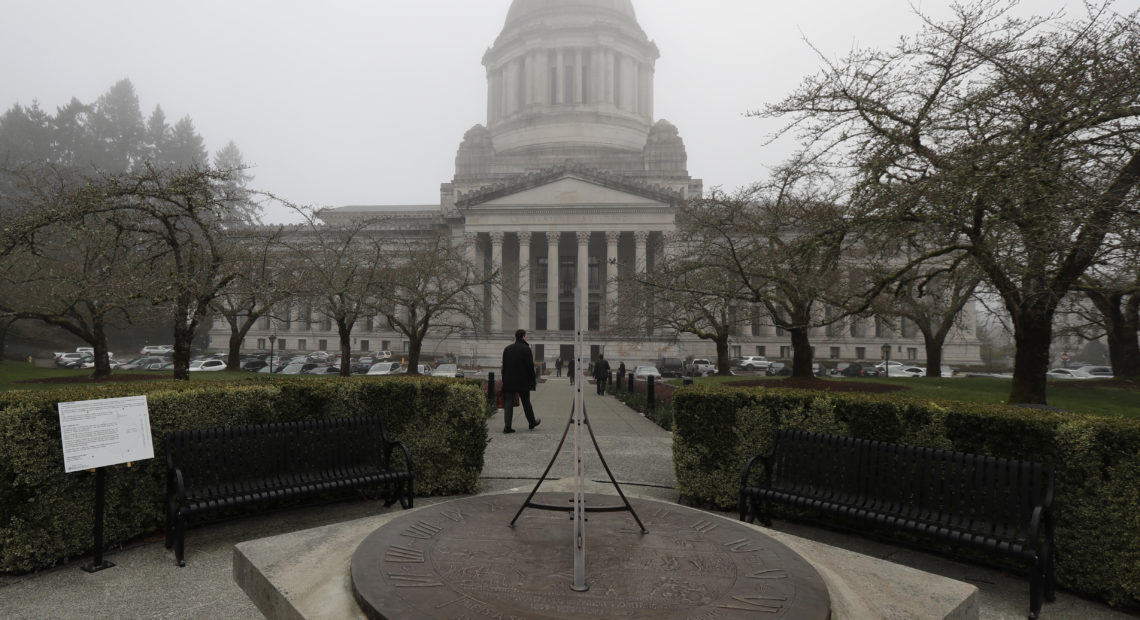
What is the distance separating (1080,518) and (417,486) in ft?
23.1

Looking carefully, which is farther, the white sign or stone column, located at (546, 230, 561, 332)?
stone column, located at (546, 230, 561, 332)

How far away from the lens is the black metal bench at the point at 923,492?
5074 mm

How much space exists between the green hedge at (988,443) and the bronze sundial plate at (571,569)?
8.30ft

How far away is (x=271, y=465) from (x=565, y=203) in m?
51.7

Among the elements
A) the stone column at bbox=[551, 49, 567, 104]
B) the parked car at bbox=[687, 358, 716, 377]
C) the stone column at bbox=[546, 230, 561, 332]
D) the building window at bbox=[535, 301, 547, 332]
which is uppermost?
the stone column at bbox=[551, 49, 567, 104]

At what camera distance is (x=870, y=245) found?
13.3 metres

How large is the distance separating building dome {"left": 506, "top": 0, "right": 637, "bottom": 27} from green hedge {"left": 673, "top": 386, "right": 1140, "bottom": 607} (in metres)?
77.2

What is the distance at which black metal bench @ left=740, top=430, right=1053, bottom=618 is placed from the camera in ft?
16.6

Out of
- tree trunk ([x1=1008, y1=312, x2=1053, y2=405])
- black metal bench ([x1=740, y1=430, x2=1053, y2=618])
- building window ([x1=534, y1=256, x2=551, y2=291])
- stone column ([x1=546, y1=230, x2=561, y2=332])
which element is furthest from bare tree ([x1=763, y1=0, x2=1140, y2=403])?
building window ([x1=534, y1=256, x2=551, y2=291])

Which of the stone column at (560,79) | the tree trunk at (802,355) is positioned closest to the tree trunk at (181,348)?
the tree trunk at (802,355)

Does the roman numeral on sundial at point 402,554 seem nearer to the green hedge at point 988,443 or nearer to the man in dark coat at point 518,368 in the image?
the green hedge at point 988,443

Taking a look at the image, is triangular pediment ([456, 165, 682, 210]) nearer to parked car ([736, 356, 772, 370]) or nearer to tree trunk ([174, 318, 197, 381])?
parked car ([736, 356, 772, 370])

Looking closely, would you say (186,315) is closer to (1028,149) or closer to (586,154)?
(1028,149)

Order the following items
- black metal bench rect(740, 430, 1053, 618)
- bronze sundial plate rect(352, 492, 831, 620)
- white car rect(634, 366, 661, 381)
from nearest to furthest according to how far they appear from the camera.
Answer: bronze sundial plate rect(352, 492, 831, 620)
black metal bench rect(740, 430, 1053, 618)
white car rect(634, 366, 661, 381)
